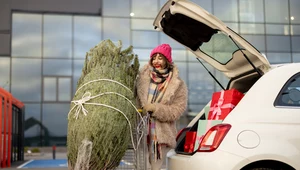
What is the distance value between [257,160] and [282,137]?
308 mm

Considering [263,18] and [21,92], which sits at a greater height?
[263,18]

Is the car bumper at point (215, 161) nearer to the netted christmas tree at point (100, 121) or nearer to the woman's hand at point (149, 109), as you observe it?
the netted christmas tree at point (100, 121)

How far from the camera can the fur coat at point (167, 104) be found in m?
4.75

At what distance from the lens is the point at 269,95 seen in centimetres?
405

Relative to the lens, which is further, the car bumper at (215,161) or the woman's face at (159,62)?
the woman's face at (159,62)

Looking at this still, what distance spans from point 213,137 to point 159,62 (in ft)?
4.30

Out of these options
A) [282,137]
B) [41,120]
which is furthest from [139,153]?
[41,120]

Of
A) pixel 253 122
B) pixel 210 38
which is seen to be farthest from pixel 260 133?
pixel 210 38

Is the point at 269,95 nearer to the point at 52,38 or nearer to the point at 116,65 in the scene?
the point at 116,65

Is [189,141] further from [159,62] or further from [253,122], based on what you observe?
[253,122]

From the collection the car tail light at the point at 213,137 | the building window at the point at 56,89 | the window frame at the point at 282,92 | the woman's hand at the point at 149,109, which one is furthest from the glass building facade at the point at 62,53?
the car tail light at the point at 213,137

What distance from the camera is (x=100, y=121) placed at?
3967mm

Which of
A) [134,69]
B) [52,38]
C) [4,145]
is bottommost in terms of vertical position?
[4,145]

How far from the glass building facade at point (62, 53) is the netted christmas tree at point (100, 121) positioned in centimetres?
2355
